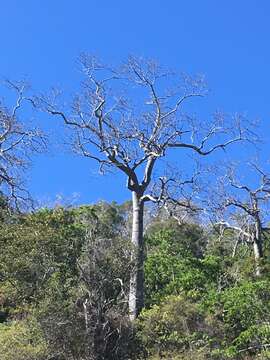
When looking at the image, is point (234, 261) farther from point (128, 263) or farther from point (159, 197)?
point (128, 263)

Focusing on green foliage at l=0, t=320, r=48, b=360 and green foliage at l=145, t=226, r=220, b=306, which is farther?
green foliage at l=145, t=226, r=220, b=306

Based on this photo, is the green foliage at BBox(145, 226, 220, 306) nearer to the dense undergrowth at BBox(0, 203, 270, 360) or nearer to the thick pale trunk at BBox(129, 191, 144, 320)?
the dense undergrowth at BBox(0, 203, 270, 360)

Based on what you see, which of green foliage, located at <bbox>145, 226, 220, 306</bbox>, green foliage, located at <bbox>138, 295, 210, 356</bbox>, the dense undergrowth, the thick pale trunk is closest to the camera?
the dense undergrowth

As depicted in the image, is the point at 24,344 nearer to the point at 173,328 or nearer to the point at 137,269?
the point at 137,269

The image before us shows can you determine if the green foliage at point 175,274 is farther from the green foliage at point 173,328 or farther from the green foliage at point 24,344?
the green foliage at point 24,344

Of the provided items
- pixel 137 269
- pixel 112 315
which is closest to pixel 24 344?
pixel 112 315

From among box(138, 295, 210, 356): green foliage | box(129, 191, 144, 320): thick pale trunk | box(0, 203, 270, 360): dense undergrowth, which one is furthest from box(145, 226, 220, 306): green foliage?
box(138, 295, 210, 356): green foliage

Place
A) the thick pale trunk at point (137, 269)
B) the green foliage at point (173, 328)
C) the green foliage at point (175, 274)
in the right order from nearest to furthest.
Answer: the green foliage at point (173, 328) → the thick pale trunk at point (137, 269) → the green foliage at point (175, 274)

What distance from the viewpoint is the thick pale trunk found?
12.5 meters

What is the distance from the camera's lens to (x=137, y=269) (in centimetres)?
1246

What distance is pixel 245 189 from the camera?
79.2 feet

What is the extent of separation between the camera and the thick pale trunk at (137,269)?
12539 mm

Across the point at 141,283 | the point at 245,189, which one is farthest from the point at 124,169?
the point at 245,189

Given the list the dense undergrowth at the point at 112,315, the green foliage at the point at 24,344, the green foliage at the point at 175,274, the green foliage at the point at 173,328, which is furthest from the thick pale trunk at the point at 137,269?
the green foliage at the point at 24,344
